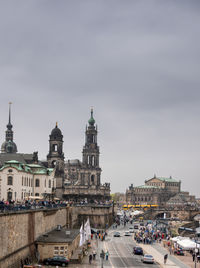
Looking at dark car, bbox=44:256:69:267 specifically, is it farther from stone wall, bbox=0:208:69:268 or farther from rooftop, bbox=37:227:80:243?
rooftop, bbox=37:227:80:243

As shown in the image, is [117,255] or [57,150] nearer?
[117,255]

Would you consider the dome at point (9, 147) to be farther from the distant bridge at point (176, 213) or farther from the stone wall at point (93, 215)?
the distant bridge at point (176, 213)

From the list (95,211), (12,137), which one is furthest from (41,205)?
(12,137)

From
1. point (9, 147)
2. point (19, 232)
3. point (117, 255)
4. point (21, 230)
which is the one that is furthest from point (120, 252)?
point (9, 147)

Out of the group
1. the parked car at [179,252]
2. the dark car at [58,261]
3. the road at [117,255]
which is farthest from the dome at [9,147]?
the dark car at [58,261]

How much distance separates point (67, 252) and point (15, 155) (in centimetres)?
6118

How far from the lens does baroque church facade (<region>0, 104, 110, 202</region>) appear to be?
8375cm

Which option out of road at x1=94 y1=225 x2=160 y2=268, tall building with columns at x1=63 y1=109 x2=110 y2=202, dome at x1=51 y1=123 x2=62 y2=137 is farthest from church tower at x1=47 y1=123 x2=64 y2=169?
road at x1=94 y1=225 x2=160 y2=268

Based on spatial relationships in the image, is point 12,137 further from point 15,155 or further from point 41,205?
point 41,205

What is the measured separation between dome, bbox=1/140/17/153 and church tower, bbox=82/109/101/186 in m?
26.5

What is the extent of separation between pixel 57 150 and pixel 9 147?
12.1 m

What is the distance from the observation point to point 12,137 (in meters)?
129

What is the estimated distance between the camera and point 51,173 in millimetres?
101125

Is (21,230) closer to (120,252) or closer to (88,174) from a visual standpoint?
(120,252)
